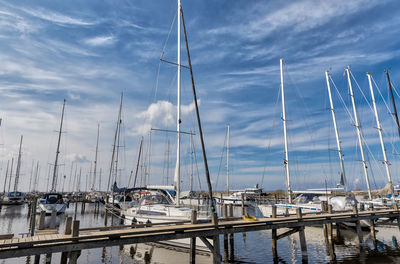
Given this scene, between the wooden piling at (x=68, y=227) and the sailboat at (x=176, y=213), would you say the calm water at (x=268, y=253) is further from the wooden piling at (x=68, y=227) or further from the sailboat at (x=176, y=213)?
the wooden piling at (x=68, y=227)

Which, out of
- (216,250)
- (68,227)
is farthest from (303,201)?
(68,227)

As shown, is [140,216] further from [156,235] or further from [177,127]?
[156,235]

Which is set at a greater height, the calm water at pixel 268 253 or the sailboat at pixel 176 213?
the sailboat at pixel 176 213

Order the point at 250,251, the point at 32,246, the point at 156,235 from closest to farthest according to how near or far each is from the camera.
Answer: the point at 32,246 < the point at 156,235 < the point at 250,251

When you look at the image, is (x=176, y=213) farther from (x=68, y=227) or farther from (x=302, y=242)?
(x=68, y=227)

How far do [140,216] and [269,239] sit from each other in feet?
50.5

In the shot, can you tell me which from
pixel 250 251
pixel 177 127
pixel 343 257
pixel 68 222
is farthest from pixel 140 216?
pixel 343 257

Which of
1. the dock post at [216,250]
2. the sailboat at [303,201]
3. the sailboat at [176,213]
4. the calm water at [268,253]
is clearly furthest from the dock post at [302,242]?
the sailboat at [303,201]

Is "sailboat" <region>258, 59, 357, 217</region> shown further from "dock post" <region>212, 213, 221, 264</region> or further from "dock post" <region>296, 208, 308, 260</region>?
"dock post" <region>212, 213, 221, 264</region>

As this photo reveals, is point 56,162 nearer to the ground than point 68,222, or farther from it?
farther from it

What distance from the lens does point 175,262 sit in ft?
65.3

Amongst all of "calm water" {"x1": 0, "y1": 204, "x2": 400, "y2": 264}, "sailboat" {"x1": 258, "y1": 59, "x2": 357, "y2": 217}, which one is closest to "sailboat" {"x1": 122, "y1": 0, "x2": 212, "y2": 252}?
"calm water" {"x1": 0, "y1": 204, "x2": 400, "y2": 264}

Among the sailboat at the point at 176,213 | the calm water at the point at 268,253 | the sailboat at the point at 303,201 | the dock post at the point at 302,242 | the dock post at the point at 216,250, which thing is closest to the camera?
the dock post at the point at 216,250

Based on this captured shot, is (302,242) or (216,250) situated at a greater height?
(216,250)
